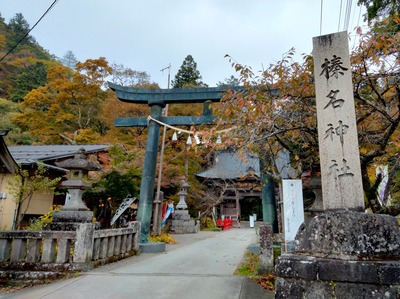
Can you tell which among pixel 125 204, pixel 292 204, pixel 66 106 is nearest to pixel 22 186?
pixel 125 204

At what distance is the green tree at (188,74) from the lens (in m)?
29.2

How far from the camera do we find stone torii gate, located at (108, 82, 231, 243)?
323 inches

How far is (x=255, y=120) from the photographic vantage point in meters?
4.59

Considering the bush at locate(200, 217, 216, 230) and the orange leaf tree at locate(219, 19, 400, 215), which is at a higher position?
the orange leaf tree at locate(219, 19, 400, 215)

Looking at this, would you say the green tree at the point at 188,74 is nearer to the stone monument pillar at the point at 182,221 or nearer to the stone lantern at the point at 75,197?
the stone monument pillar at the point at 182,221

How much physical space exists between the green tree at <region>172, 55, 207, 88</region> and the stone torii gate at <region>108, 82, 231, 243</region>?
66.0 ft

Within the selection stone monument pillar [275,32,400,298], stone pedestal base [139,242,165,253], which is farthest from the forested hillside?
stone monument pillar [275,32,400,298]

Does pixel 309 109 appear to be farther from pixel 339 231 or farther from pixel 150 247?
pixel 150 247

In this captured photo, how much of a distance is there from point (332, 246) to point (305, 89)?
298 centimetres

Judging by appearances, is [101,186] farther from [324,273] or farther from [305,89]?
[324,273]

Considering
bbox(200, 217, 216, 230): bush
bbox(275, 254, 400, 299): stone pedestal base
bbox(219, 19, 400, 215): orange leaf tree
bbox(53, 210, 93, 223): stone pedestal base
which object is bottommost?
bbox(200, 217, 216, 230): bush

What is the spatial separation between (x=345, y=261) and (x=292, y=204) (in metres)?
2.76

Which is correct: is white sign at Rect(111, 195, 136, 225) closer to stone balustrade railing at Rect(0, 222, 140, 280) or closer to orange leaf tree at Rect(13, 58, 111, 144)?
stone balustrade railing at Rect(0, 222, 140, 280)

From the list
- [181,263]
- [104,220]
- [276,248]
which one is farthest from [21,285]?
[104,220]
